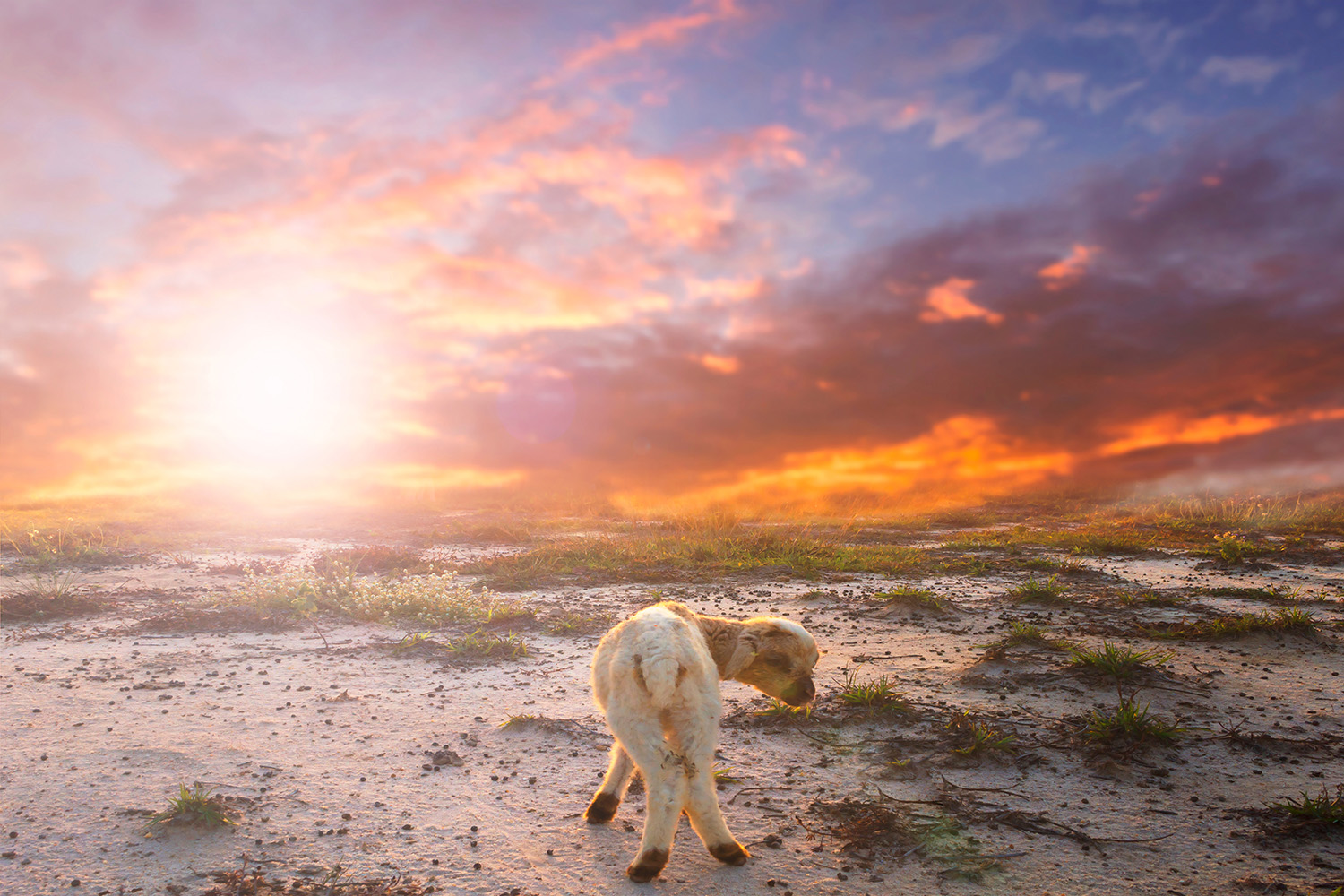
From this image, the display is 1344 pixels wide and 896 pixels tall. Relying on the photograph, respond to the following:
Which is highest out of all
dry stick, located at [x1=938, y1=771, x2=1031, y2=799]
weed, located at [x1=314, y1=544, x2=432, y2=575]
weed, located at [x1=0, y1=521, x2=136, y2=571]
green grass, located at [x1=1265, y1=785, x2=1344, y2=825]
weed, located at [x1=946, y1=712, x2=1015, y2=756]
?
weed, located at [x1=0, y1=521, x2=136, y2=571]

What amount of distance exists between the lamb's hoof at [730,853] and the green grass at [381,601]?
776 cm

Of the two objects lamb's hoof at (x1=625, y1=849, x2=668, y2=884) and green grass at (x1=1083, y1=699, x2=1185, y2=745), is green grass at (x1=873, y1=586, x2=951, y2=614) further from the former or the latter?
lamb's hoof at (x1=625, y1=849, x2=668, y2=884)

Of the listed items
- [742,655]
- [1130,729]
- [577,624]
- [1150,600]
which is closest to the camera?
[742,655]

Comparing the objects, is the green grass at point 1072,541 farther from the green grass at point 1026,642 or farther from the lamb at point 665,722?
the lamb at point 665,722

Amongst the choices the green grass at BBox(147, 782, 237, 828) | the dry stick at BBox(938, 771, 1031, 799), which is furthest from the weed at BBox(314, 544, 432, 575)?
the dry stick at BBox(938, 771, 1031, 799)

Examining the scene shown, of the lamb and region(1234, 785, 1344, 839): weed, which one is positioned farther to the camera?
region(1234, 785, 1344, 839): weed

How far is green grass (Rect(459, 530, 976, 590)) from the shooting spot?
16.5 metres

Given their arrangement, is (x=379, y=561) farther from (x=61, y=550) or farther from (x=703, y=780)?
(x=703, y=780)

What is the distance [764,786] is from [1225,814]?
3584mm

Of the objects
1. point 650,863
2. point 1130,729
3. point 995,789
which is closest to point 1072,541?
point 1130,729

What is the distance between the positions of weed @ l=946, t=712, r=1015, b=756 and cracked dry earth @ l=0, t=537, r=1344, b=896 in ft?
0.32

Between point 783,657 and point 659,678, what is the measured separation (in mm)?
1761

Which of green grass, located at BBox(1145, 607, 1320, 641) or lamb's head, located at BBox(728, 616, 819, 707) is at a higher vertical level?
lamb's head, located at BBox(728, 616, 819, 707)

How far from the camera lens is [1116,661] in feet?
27.8
